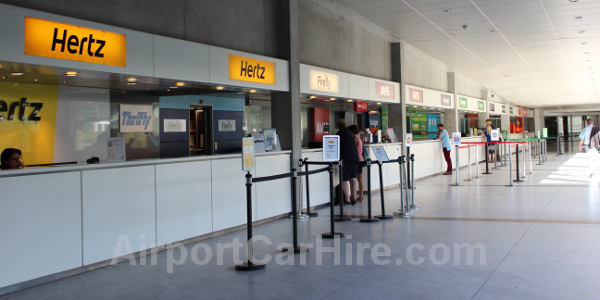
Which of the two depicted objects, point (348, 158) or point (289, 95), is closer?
point (289, 95)

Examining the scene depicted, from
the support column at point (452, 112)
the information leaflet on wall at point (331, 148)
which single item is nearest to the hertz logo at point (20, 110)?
the information leaflet on wall at point (331, 148)

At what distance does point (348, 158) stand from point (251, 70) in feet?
9.10

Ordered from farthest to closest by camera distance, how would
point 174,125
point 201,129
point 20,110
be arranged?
point 201,129 → point 174,125 → point 20,110

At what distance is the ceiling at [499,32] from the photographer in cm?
1045

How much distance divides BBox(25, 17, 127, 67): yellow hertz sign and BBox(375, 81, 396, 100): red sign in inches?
313

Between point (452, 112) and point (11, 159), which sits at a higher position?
point (452, 112)

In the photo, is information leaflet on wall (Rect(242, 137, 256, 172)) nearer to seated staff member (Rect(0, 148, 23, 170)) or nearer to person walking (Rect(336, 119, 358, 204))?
seated staff member (Rect(0, 148, 23, 170))

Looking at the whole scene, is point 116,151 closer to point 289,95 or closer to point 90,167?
point 90,167

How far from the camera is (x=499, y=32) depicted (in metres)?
13.1

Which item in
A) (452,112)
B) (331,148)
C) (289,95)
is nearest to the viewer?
(331,148)

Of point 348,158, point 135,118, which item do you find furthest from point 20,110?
point 348,158

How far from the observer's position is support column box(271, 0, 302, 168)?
28.9 feet

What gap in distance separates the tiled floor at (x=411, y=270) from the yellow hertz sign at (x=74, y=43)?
2255 millimetres

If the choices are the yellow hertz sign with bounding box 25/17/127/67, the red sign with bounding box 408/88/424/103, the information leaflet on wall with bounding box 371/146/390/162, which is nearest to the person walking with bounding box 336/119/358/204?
the information leaflet on wall with bounding box 371/146/390/162
